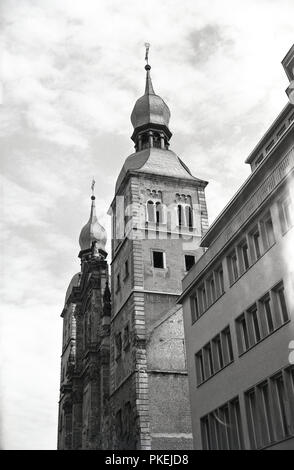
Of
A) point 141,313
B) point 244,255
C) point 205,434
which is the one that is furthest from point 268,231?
point 141,313

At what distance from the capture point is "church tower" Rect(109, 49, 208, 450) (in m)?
34.0

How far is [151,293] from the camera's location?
1490 inches

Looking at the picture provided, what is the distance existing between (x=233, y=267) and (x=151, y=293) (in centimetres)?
1381

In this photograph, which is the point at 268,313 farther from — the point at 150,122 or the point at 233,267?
the point at 150,122

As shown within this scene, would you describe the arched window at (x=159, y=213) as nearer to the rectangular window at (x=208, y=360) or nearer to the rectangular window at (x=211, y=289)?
the rectangular window at (x=211, y=289)

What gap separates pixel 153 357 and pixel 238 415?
13629 millimetres

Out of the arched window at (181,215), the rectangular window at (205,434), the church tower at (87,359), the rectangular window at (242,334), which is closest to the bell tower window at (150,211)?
the arched window at (181,215)

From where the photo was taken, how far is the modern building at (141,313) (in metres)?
34.4

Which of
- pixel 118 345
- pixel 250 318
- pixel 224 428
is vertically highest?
pixel 118 345

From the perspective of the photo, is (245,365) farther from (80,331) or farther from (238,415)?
(80,331)

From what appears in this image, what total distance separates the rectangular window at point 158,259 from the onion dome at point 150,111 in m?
15.5

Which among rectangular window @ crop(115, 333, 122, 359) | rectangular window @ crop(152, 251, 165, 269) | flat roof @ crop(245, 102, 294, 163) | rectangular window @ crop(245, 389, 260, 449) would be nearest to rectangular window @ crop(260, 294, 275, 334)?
rectangular window @ crop(245, 389, 260, 449)
